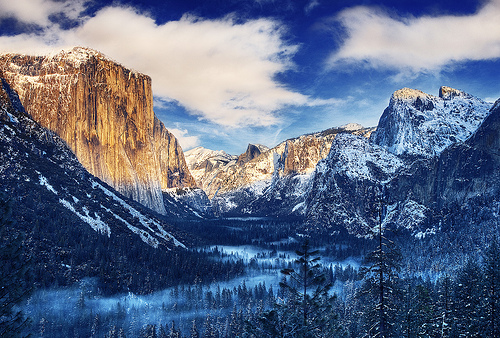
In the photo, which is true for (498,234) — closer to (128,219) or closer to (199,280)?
(199,280)

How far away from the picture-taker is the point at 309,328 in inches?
1003

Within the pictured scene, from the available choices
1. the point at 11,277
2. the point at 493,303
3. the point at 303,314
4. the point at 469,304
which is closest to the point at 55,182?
the point at 11,277

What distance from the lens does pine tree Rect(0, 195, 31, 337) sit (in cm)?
2472

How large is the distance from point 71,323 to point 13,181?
63.2 m

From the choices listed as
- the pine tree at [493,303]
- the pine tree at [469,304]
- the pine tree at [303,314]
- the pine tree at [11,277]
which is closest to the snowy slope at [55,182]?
the pine tree at [11,277]

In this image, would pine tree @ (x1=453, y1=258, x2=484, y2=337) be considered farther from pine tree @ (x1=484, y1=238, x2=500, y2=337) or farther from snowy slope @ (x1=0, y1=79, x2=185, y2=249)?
snowy slope @ (x1=0, y1=79, x2=185, y2=249)

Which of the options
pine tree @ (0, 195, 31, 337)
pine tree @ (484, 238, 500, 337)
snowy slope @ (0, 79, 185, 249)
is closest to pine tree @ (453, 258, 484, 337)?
pine tree @ (484, 238, 500, 337)

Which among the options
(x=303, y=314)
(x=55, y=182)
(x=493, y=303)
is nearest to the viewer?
(x=303, y=314)

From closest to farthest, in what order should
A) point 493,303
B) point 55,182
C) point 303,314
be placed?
point 303,314 → point 493,303 → point 55,182

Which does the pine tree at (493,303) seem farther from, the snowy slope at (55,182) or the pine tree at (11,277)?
the snowy slope at (55,182)

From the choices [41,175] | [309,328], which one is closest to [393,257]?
[309,328]

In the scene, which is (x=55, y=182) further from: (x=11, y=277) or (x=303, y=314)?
(x=303, y=314)

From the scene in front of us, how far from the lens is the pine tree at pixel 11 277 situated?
81.1 feet

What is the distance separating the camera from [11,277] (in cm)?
2502
